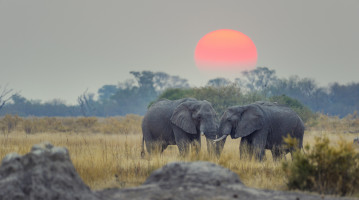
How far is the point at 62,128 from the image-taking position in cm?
3456

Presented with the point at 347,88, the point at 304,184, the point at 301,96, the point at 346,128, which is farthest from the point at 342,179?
the point at 347,88

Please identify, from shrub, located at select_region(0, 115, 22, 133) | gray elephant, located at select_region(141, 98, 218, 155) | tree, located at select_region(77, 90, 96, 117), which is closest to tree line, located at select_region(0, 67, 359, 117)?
tree, located at select_region(77, 90, 96, 117)

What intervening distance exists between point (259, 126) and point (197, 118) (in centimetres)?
175

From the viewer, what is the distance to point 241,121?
14562 millimetres

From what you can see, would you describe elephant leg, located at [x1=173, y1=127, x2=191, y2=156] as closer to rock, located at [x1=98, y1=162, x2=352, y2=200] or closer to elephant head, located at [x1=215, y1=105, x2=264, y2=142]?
elephant head, located at [x1=215, y1=105, x2=264, y2=142]

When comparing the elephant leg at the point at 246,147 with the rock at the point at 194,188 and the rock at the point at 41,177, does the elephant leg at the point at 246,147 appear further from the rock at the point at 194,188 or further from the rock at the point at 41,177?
the rock at the point at 41,177

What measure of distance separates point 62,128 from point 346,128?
1975 centimetres

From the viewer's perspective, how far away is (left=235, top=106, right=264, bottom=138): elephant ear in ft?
47.5

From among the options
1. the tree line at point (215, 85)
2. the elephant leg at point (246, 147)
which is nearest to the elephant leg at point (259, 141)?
the elephant leg at point (246, 147)

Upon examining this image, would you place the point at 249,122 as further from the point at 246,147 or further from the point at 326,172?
the point at 326,172

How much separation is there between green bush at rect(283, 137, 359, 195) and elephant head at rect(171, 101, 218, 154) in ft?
15.8

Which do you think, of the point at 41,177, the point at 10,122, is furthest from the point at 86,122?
the point at 41,177

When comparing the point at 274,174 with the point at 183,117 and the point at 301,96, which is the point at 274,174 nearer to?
the point at 183,117

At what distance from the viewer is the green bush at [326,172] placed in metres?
8.78
